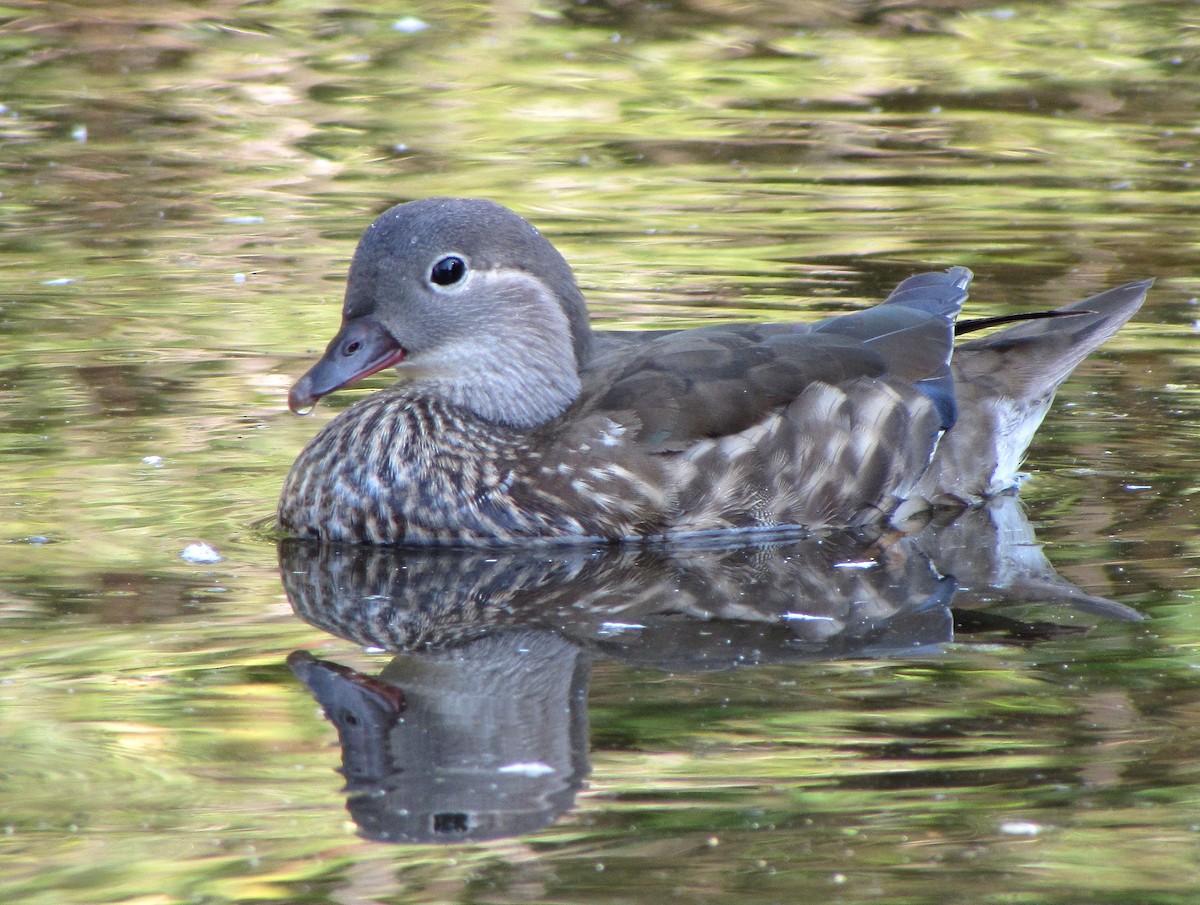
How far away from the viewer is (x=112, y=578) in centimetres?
618

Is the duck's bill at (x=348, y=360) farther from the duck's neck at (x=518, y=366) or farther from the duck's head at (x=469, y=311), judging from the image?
the duck's neck at (x=518, y=366)

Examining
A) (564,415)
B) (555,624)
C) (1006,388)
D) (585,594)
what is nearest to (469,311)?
(564,415)

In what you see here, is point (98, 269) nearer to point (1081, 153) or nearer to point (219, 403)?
point (219, 403)

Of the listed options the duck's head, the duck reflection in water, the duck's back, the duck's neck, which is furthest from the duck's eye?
the duck reflection in water

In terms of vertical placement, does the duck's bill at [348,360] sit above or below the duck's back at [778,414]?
above

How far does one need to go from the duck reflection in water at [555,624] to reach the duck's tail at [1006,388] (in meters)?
0.16

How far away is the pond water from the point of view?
13.9ft

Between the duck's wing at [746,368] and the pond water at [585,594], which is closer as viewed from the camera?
the pond water at [585,594]

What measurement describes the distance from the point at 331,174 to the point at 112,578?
23.3 feet

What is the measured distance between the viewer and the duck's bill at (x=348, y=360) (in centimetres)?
655

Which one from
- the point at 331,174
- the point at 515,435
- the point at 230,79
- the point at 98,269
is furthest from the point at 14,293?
the point at 230,79

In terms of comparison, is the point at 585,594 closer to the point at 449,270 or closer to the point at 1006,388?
the point at 449,270

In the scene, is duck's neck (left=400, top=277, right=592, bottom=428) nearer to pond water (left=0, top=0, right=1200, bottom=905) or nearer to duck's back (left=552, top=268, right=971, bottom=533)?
duck's back (left=552, top=268, right=971, bottom=533)

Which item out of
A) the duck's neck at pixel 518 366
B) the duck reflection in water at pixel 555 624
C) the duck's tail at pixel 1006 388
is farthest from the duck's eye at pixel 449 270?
the duck's tail at pixel 1006 388
